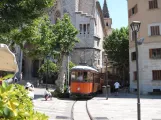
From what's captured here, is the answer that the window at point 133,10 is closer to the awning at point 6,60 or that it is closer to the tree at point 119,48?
the tree at point 119,48

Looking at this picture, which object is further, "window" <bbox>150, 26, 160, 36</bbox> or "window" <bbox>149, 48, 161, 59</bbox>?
"window" <bbox>150, 26, 160, 36</bbox>

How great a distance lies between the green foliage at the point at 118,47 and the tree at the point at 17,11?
33.8m

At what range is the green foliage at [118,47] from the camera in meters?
43.9

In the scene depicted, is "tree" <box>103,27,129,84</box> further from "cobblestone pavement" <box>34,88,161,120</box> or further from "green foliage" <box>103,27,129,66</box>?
"cobblestone pavement" <box>34,88,161,120</box>

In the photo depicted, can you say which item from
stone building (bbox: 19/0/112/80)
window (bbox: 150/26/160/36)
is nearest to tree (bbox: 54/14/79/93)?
window (bbox: 150/26/160/36)

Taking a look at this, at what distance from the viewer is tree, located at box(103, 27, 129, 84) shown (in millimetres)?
43938

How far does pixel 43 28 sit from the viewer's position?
24484 millimetres

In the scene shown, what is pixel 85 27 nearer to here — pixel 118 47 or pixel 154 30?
pixel 118 47

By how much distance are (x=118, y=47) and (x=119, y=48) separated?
0.24m

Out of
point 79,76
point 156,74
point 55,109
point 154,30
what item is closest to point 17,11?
point 55,109

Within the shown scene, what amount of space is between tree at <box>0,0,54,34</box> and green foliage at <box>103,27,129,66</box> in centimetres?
3384

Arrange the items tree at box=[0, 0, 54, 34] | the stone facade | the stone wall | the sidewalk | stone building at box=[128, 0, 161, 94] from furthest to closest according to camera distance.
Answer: the stone facade < stone building at box=[128, 0, 161, 94] < the stone wall < the sidewalk < tree at box=[0, 0, 54, 34]

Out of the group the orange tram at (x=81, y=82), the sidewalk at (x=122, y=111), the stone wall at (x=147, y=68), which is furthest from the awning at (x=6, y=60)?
the stone wall at (x=147, y=68)

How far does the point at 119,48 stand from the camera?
44.2 meters
